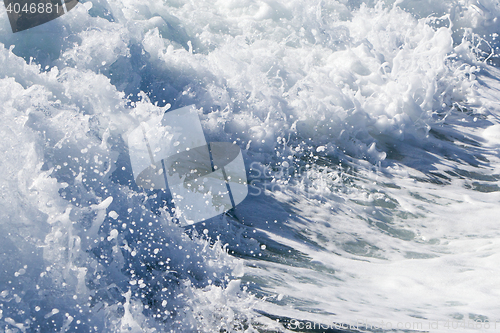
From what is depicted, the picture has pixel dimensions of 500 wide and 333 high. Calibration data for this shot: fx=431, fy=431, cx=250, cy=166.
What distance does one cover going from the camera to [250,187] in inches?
194

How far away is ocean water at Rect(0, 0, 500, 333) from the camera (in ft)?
8.73

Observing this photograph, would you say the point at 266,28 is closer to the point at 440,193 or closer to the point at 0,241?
the point at 440,193

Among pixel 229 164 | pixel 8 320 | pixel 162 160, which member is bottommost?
pixel 229 164

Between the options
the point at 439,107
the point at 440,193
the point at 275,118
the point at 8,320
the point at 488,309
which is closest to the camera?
the point at 8,320

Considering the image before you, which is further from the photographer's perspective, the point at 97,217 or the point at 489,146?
the point at 489,146

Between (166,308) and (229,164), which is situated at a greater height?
(166,308)

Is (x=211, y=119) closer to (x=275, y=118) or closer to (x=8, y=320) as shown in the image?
(x=275, y=118)

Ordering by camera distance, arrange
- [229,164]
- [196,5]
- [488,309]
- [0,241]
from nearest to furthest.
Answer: [0,241]
[488,309]
[229,164]
[196,5]

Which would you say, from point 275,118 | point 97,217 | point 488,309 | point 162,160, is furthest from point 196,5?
point 488,309

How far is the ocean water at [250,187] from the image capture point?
8.73 feet

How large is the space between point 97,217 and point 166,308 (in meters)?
0.74

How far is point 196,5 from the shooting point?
361 inches

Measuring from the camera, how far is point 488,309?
10.7 ft

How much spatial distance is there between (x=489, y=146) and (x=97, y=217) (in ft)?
20.6
